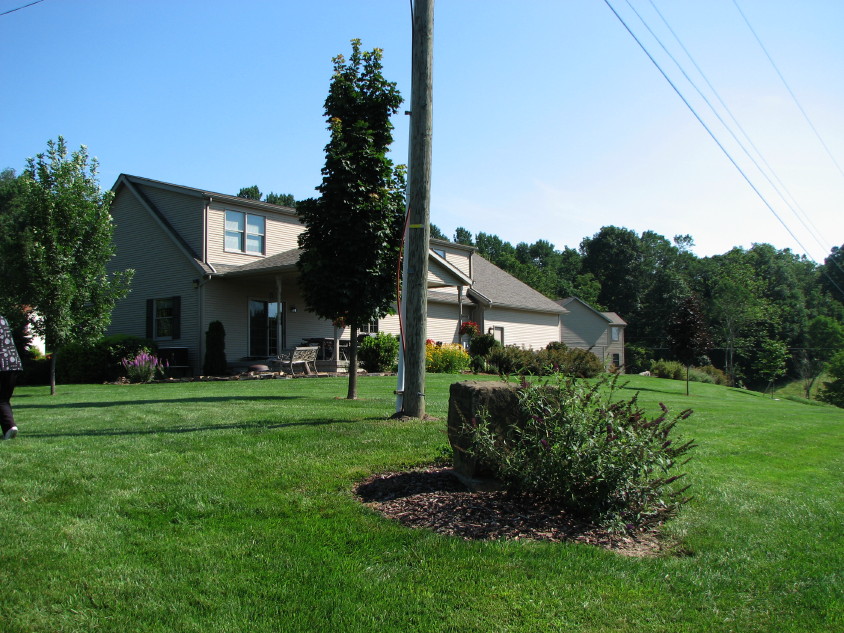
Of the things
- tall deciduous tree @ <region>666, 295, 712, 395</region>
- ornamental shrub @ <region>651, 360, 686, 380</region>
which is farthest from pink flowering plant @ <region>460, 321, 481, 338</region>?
ornamental shrub @ <region>651, 360, 686, 380</region>

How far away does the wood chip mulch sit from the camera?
3.95 metres

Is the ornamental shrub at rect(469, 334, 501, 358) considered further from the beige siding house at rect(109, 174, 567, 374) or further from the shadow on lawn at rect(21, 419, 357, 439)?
the shadow on lawn at rect(21, 419, 357, 439)

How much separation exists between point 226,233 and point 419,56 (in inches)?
583

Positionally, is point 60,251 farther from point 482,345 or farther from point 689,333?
point 689,333

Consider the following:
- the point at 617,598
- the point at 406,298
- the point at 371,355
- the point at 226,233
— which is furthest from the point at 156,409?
the point at 226,233

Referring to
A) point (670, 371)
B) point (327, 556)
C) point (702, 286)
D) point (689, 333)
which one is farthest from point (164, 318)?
point (702, 286)

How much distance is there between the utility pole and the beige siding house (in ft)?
36.4

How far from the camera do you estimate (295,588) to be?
10.4ft

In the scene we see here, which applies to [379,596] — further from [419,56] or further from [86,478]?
[419,56]

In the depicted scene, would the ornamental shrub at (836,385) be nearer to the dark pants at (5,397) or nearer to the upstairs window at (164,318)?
the upstairs window at (164,318)

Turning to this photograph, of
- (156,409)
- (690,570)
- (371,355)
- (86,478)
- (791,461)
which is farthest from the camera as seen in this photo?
(371,355)

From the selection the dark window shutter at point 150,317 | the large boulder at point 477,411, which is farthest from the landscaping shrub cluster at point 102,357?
the large boulder at point 477,411

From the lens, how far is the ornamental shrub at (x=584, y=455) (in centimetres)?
404

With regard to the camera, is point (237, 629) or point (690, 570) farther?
point (690, 570)
